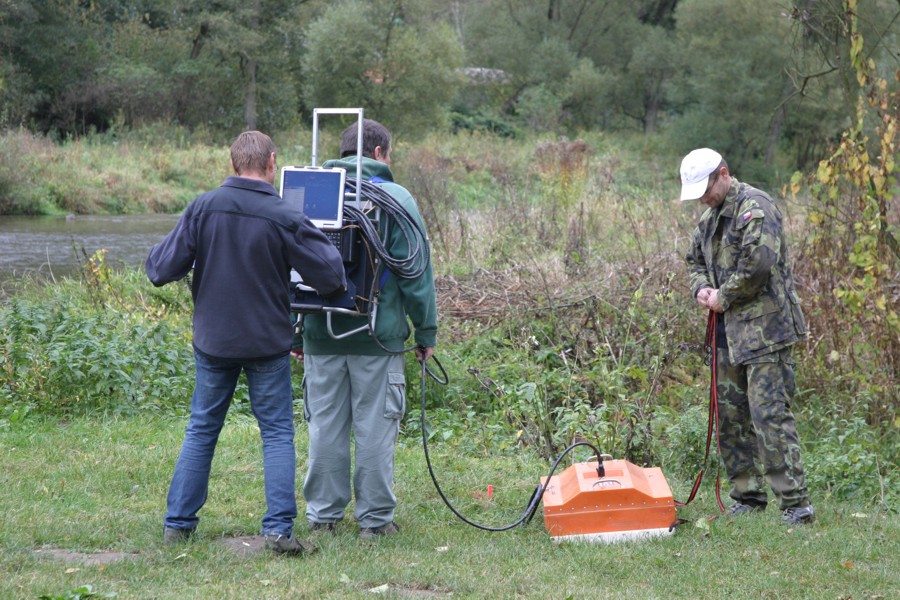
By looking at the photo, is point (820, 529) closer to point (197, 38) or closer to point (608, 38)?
Result: point (197, 38)

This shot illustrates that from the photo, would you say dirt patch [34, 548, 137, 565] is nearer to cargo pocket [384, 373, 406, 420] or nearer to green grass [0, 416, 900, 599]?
green grass [0, 416, 900, 599]

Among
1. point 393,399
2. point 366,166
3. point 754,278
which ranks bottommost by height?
point 393,399

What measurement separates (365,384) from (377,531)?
767mm

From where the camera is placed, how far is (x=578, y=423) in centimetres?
660

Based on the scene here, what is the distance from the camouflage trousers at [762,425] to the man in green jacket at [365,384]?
1728 mm

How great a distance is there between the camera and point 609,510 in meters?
4.98

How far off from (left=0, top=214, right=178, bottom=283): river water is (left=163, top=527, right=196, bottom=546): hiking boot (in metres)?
9.38

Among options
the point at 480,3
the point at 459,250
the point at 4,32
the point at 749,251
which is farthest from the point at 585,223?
the point at 480,3

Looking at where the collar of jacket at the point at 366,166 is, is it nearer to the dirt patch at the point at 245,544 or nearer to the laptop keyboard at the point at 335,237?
the laptop keyboard at the point at 335,237

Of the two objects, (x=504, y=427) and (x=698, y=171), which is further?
(x=504, y=427)

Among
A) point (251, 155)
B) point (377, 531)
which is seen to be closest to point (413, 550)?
point (377, 531)

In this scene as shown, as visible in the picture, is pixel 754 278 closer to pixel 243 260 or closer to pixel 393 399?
pixel 393 399

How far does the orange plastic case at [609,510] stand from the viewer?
16.3 feet

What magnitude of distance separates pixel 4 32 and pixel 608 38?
27.2m
